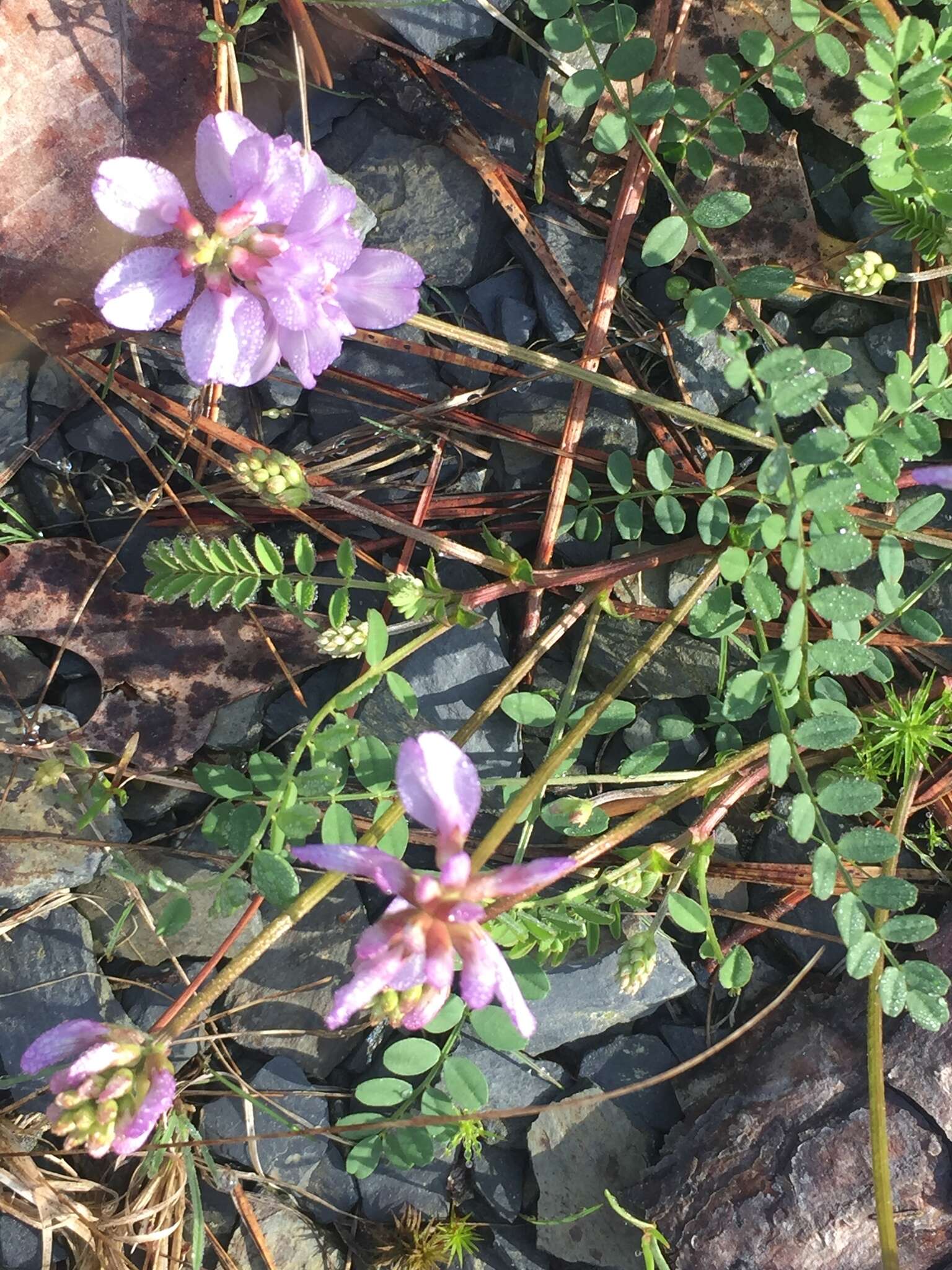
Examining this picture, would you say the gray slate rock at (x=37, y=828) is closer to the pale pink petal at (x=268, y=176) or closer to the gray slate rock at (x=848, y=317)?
the pale pink petal at (x=268, y=176)

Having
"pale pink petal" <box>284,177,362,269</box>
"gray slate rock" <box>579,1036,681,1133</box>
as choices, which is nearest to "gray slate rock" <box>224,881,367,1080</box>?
"gray slate rock" <box>579,1036,681,1133</box>

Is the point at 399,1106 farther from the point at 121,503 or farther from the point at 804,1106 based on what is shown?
the point at 121,503

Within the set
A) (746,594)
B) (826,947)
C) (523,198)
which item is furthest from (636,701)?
(523,198)

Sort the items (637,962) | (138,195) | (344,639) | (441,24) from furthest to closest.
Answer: (441,24), (344,639), (637,962), (138,195)

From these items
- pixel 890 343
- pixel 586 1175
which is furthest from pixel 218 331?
pixel 586 1175

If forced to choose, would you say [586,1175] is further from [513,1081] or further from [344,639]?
[344,639]

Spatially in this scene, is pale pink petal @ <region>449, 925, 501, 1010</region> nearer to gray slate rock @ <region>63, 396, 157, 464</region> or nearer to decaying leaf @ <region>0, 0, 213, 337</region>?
gray slate rock @ <region>63, 396, 157, 464</region>

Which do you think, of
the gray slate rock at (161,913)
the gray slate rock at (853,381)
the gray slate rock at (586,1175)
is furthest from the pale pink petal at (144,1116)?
the gray slate rock at (853,381)
